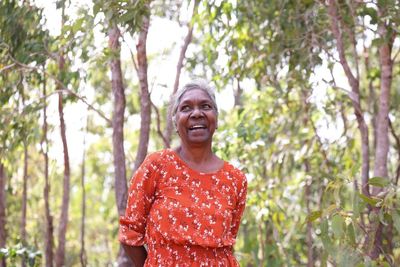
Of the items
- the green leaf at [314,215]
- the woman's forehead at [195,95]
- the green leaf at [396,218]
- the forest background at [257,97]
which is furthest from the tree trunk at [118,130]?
the green leaf at [396,218]

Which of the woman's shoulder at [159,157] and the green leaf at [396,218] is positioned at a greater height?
the woman's shoulder at [159,157]

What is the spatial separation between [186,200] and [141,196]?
0.17 m

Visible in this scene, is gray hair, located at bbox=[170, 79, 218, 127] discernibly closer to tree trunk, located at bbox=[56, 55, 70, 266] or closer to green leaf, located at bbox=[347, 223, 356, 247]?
green leaf, located at bbox=[347, 223, 356, 247]

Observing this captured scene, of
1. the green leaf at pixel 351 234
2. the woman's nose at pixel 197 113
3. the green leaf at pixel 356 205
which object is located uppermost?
the woman's nose at pixel 197 113

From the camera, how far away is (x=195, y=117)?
9.82 ft

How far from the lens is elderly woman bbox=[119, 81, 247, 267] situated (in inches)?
114

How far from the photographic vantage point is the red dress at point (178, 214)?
2896 mm

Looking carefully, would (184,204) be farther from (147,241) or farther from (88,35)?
(88,35)

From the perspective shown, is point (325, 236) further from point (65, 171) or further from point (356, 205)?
point (65, 171)

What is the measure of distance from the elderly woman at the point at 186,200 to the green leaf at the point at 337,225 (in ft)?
2.03

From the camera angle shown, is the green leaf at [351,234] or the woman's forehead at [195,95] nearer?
the woman's forehead at [195,95]

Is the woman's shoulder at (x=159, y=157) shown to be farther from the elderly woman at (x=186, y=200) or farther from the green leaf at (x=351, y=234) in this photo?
the green leaf at (x=351, y=234)

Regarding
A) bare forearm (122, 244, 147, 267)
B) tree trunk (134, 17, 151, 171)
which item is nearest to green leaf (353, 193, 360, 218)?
bare forearm (122, 244, 147, 267)

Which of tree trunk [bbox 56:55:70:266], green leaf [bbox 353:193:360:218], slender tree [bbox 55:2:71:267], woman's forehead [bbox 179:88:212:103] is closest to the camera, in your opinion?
woman's forehead [bbox 179:88:212:103]
